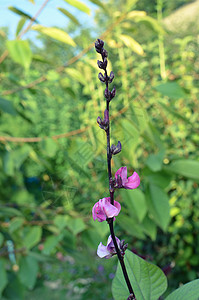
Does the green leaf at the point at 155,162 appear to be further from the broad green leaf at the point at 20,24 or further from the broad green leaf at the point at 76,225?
the broad green leaf at the point at 20,24

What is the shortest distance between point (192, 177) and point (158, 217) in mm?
122

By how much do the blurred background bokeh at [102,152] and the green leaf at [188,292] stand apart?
0.09 m

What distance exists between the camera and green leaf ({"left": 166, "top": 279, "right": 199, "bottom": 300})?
0.23 metres

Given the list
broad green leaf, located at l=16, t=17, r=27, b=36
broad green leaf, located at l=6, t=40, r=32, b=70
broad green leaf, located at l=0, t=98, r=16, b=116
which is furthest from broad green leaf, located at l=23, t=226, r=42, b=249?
broad green leaf, located at l=16, t=17, r=27, b=36

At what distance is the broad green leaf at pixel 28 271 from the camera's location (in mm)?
1116

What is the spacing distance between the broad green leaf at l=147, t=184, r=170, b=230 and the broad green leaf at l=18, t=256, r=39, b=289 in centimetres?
59

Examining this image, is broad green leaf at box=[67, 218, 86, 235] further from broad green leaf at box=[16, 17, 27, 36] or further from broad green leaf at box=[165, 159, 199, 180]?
broad green leaf at box=[16, 17, 27, 36]

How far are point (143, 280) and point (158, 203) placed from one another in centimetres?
48

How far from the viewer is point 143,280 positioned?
0.25m

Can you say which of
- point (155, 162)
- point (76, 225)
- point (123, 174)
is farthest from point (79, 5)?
point (123, 174)

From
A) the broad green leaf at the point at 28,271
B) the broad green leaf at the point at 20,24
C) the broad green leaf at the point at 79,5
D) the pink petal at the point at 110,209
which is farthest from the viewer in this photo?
the broad green leaf at the point at 28,271

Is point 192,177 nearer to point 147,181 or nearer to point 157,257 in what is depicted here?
point 147,181

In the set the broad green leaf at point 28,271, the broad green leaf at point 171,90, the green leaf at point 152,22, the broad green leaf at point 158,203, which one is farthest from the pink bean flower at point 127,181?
the broad green leaf at point 28,271

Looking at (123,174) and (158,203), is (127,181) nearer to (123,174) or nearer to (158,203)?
(123,174)
